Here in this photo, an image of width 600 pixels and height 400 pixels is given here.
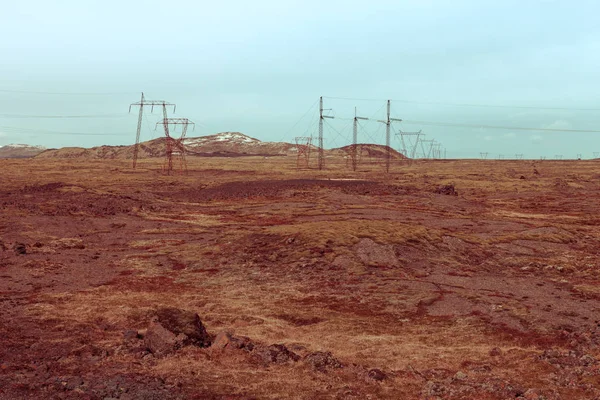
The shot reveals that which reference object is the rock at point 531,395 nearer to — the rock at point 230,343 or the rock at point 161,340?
the rock at point 230,343

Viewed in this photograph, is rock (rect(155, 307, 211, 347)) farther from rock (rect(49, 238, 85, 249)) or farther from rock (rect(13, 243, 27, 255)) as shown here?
rock (rect(49, 238, 85, 249))

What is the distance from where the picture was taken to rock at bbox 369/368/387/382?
14477mm

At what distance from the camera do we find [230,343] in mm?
16406

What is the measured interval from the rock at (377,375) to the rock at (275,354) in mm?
2521

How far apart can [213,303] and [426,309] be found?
31.5 ft

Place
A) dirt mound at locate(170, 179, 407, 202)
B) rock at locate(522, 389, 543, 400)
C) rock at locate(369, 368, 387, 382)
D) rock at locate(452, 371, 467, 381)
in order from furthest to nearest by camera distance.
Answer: dirt mound at locate(170, 179, 407, 202), rock at locate(452, 371, 467, 381), rock at locate(369, 368, 387, 382), rock at locate(522, 389, 543, 400)

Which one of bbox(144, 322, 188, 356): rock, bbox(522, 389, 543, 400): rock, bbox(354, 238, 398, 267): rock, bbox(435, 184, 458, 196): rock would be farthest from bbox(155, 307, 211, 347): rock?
bbox(435, 184, 458, 196): rock

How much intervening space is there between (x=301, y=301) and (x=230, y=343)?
27.5 ft

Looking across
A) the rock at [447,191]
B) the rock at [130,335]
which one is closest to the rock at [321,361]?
the rock at [130,335]

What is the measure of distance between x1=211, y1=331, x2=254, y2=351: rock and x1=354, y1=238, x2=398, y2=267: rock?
612 inches

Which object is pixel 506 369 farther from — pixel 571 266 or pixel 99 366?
pixel 571 266

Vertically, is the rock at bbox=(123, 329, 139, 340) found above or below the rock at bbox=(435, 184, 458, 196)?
below

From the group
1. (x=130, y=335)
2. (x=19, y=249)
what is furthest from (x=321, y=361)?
(x=19, y=249)

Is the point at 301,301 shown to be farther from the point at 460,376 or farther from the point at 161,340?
the point at 460,376
